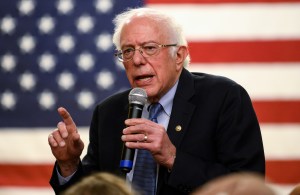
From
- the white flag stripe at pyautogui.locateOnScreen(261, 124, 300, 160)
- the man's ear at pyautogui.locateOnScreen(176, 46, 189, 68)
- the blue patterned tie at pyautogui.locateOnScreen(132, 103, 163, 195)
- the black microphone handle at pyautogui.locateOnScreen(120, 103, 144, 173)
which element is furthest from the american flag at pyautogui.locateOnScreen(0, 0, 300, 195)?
the black microphone handle at pyautogui.locateOnScreen(120, 103, 144, 173)

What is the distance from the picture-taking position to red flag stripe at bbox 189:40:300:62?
3.51 metres

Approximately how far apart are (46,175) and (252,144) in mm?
1632

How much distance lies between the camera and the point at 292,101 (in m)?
3.49

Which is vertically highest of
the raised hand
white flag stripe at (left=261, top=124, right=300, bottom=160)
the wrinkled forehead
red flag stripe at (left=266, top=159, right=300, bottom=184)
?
the wrinkled forehead

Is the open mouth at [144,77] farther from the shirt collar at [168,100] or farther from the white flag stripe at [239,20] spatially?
the white flag stripe at [239,20]

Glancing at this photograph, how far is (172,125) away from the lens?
2545mm

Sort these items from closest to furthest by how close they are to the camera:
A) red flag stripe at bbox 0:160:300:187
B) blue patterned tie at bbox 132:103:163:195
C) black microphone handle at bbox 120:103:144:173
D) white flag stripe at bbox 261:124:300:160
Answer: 1. black microphone handle at bbox 120:103:144:173
2. blue patterned tie at bbox 132:103:163:195
3. white flag stripe at bbox 261:124:300:160
4. red flag stripe at bbox 0:160:300:187

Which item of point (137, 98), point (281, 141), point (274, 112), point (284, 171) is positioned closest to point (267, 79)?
point (274, 112)

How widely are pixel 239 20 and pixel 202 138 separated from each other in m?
1.19

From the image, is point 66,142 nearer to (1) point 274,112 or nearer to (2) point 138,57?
(2) point 138,57

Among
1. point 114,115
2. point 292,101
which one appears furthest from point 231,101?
point 292,101

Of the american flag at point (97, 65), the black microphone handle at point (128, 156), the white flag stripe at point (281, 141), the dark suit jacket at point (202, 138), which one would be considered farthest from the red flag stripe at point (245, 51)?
the black microphone handle at point (128, 156)

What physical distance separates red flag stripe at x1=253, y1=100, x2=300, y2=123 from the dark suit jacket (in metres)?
0.81

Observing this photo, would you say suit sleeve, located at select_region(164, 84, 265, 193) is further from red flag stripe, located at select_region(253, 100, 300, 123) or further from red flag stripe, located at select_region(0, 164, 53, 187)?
red flag stripe, located at select_region(0, 164, 53, 187)
